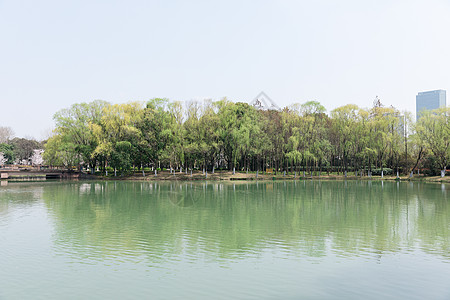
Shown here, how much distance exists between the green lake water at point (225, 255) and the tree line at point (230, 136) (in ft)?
147

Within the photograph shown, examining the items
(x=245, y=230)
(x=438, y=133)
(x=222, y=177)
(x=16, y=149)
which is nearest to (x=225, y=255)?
(x=245, y=230)

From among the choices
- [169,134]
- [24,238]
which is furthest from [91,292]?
[169,134]

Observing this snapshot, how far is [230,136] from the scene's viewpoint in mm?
68688

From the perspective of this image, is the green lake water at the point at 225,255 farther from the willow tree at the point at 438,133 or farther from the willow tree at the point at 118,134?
the willow tree at the point at 438,133

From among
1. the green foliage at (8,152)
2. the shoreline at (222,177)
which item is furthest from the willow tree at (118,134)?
the green foliage at (8,152)

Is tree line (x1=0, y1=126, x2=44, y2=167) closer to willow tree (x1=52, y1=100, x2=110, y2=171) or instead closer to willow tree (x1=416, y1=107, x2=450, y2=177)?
willow tree (x1=52, y1=100, x2=110, y2=171)

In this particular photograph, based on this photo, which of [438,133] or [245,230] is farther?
[438,133]

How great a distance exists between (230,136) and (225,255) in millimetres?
55825

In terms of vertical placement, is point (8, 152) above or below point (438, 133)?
below

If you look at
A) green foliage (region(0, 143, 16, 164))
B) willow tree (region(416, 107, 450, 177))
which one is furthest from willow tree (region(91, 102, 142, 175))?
green foliage (region(0, 143, 16, 164))

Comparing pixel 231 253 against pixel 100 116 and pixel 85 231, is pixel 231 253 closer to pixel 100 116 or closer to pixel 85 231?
pixel 85 231

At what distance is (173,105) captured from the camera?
2859 inches

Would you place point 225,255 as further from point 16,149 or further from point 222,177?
point 16,149

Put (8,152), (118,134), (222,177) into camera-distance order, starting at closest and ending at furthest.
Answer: (222,177), (118,134), (8,152)
